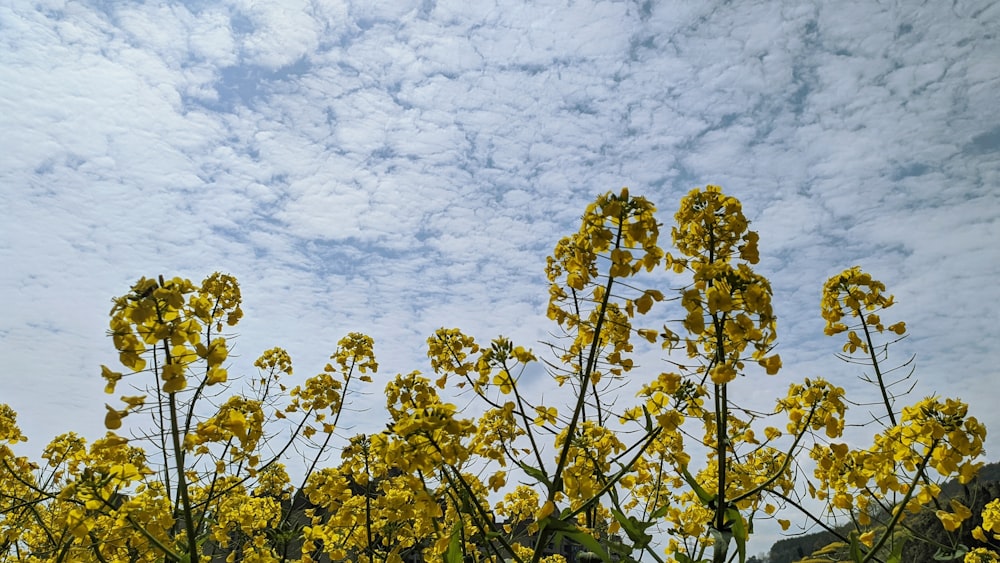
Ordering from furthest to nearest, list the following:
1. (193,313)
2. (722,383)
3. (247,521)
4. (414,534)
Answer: (247,521), (414,534), (722,383), (193,313)

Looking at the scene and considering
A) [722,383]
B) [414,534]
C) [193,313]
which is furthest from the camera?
[414,534]

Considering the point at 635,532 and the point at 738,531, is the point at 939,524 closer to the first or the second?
the point at 738,531

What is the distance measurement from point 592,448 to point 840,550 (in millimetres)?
1477

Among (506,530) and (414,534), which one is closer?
(414,534)

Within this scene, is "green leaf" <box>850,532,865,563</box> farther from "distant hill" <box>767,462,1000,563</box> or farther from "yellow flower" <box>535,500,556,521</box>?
"yellow flower" <box>535,500,556,521</box>

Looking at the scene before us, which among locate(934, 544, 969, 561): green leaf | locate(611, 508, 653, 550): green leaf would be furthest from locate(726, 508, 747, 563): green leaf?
locate(934, 544, 969, 561): green leaf

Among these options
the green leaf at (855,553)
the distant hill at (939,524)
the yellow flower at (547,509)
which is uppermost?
the distant hill at (939,524)

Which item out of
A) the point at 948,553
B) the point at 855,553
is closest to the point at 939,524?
the point at 948,553

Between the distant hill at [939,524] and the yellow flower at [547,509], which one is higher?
the distant hill at [939,524]

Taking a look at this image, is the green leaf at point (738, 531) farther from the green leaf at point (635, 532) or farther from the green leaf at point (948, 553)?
the green leaf at point (948, 553)

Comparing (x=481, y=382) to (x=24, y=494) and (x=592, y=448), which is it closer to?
(x=592, y=448)

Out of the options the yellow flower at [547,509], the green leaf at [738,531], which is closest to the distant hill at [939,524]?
the green leaf at [738,531]

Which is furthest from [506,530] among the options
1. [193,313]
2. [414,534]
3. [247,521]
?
[193,313]

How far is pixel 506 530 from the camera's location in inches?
260
